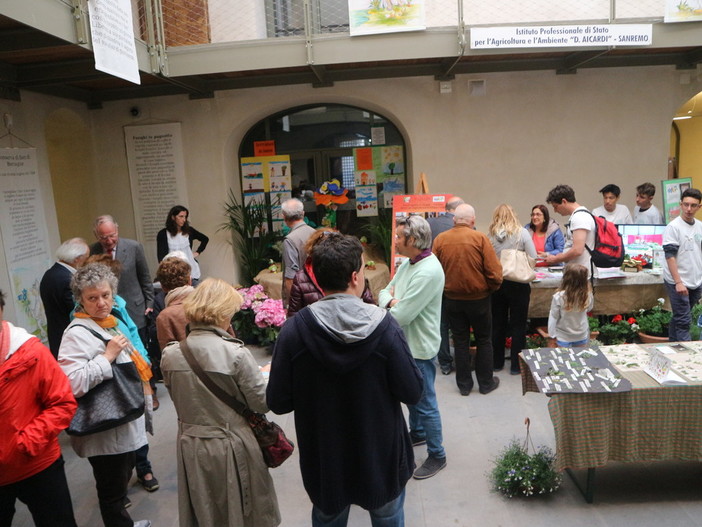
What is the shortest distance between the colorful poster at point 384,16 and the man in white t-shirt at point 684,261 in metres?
3.26

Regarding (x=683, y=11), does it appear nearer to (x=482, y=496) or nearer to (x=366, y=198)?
(x=366, y=198)

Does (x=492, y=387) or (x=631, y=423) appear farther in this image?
(x=492, y=387)

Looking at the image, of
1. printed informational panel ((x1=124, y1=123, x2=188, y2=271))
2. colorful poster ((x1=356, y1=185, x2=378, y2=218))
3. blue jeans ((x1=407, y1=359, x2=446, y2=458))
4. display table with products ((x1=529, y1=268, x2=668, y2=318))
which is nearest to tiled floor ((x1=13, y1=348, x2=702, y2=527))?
blue jeans ((x1=407, y1=359, x2=446, y2=458))

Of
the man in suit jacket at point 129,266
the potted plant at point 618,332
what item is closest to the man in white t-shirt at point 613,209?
the potted plant at point 618,332

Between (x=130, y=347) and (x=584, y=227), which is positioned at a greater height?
(x=584, y=227)

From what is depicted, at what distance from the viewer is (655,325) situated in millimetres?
5547

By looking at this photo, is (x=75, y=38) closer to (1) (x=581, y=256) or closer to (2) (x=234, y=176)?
(2) (x=234, y=176)

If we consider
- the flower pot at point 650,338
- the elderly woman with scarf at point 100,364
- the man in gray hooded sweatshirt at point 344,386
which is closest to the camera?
the man in gray hooded sweatshirt at point 344,386

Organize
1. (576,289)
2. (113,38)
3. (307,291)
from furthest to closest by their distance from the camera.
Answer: (113,38)
(576,289)
(307,291)

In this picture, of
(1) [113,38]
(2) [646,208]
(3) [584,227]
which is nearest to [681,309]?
(3) [584,227]

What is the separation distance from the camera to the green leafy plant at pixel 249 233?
742cm

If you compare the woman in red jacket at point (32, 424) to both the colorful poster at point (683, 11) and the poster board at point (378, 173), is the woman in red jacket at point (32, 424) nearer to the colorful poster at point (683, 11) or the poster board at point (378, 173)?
the poster board at point (378, 173)

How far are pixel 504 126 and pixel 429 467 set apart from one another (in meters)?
5.18

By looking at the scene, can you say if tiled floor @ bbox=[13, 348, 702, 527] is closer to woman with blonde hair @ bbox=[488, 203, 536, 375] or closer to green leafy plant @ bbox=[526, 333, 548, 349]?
woman with blonde hair @ bbox=[488, 203, 536, 375]
